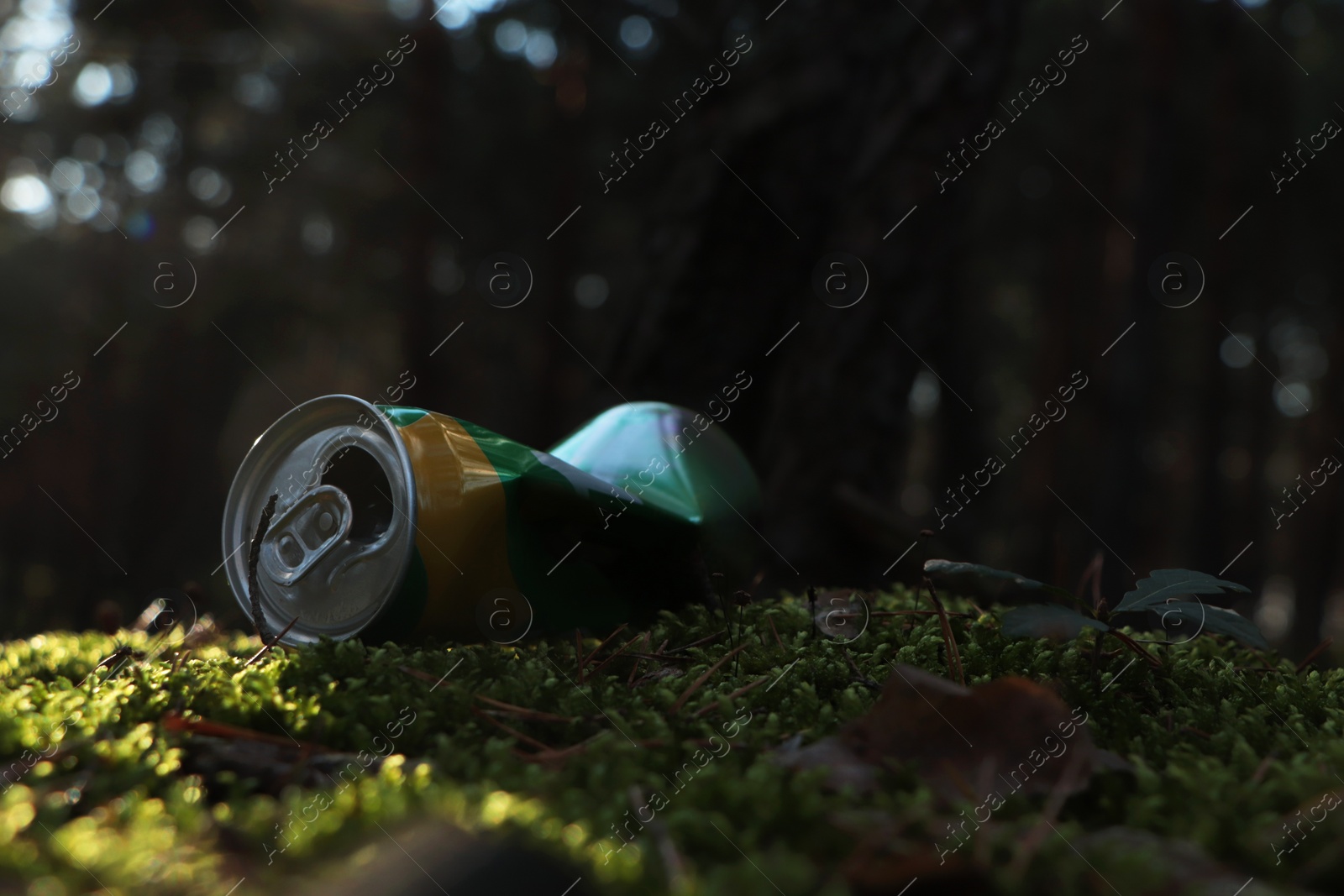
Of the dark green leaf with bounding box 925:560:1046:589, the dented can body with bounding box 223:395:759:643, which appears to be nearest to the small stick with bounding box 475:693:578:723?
the dented can body with bounding box 223:395:759:643

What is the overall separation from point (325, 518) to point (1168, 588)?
4.79ft

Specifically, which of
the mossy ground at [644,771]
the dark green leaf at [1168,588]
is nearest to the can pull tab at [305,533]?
the mossy ground at [644,771]

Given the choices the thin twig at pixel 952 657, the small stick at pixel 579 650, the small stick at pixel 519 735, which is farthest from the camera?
the small stick at pixel 579 650

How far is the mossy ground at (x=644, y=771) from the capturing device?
2.55 feet

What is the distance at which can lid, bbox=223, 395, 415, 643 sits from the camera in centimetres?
155

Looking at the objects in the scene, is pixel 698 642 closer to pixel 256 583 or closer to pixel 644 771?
pixel 644 771

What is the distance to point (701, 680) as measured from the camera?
138 cm

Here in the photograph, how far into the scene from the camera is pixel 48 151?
10422 millimetres

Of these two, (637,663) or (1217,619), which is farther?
(637,663)

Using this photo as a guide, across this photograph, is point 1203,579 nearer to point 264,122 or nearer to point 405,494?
point 405,494

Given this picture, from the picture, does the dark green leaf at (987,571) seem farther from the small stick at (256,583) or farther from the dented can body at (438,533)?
the small stick at (256,583)

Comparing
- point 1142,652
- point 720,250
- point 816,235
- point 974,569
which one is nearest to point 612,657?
point 974,569

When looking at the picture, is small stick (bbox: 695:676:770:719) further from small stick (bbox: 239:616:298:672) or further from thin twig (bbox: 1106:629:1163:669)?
small stick (bbox: 239:616:298:672)

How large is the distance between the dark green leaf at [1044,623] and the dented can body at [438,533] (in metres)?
0.76
